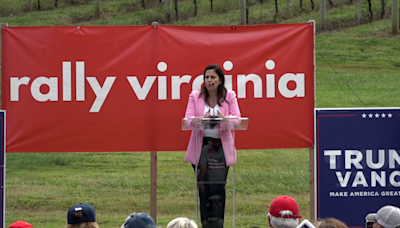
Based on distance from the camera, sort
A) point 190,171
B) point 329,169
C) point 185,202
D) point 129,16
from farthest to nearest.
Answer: point 129,16 < point 190,171 < point 185,202 < point 329,169

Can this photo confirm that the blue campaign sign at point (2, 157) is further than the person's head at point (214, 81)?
Yes

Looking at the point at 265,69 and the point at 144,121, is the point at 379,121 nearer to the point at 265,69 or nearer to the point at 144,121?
the point at 265,69

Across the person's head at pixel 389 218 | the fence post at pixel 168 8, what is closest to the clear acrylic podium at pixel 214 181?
the person's head at pixel 389 218

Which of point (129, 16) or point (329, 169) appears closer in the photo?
point (329, 169)

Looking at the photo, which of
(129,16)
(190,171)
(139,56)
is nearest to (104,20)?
→ (129,16)

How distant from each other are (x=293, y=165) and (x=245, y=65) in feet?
14.2

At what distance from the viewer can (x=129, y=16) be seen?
30859mm

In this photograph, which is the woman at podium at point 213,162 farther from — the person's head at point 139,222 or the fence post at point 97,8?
the fence post at point 97,8

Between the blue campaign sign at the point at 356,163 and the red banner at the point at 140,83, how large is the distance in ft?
1.00

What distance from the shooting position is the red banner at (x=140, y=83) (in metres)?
6.50

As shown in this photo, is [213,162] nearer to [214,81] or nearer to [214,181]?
[214,181]

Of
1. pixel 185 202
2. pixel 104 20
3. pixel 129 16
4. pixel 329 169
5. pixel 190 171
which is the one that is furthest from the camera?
pixel 129 16

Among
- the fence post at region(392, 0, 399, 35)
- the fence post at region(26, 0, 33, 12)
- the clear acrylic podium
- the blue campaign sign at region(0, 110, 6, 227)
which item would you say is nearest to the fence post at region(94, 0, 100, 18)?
the fence post at region(26, 0, 33, 12)

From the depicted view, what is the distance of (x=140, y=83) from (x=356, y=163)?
2778mm
